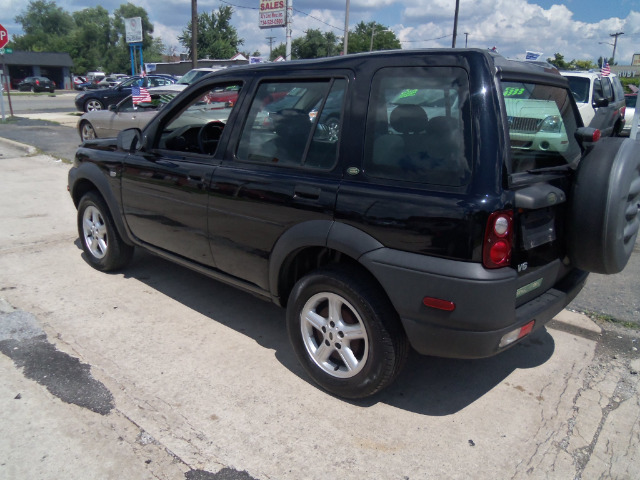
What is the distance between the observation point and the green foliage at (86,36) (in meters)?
88.4

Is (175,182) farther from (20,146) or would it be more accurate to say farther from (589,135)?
(20,146)

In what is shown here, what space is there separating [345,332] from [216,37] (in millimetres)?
72783

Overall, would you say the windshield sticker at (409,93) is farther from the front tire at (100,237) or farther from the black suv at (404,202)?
the front tire at (100,237)

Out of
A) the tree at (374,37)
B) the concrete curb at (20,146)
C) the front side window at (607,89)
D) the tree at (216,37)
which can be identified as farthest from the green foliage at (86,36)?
the front side window at (607,89)

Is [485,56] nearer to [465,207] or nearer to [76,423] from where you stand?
[465,207]

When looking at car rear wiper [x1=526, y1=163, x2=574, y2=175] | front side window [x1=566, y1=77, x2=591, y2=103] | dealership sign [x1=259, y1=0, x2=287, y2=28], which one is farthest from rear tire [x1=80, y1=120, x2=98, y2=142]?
dealership sign [x1=259, y1=0, x2=287, y2=28]

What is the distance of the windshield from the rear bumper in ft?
2.01

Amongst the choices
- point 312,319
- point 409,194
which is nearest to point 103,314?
point 312,319

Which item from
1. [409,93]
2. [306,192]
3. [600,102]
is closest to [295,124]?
[306,192]

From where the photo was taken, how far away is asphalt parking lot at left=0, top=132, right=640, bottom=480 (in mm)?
2607

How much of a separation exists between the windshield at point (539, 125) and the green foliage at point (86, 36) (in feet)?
305

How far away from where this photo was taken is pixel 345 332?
3.02 metres

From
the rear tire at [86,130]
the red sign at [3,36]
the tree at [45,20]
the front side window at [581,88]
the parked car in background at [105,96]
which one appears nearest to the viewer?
the front side window at [581,88]

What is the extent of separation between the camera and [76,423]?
2854mm
